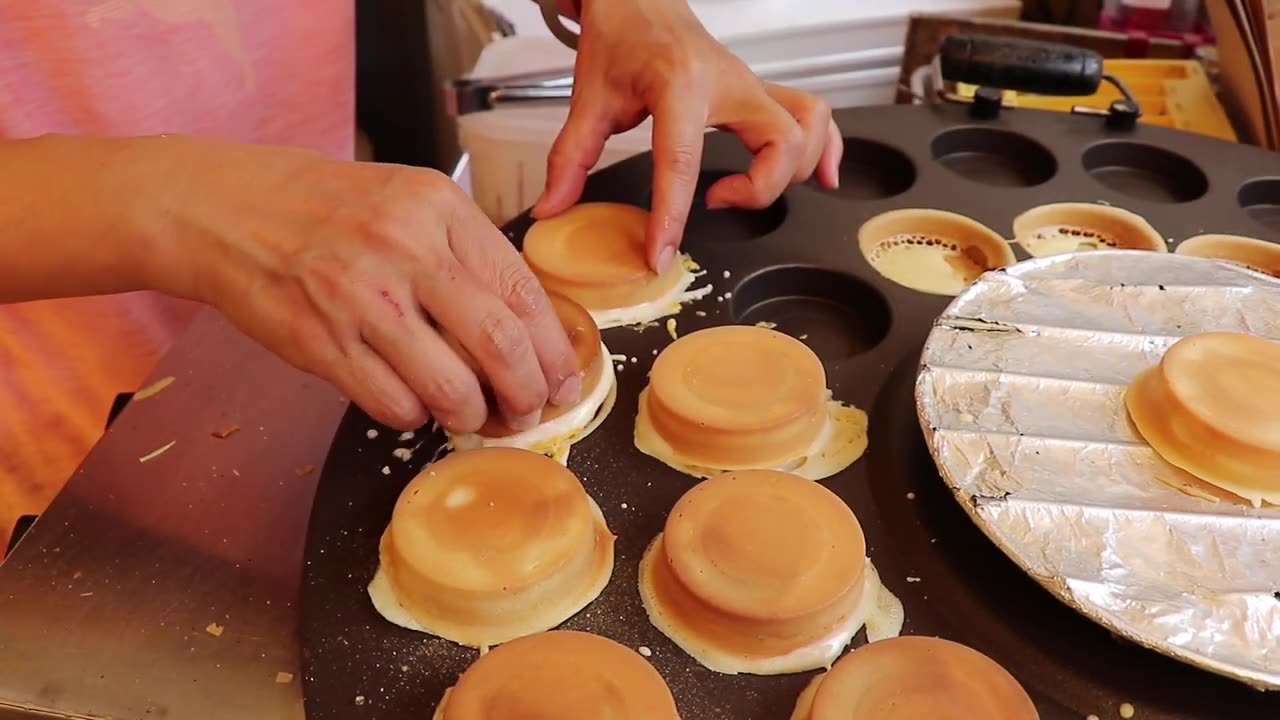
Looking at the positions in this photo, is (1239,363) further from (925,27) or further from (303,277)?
(925,27)

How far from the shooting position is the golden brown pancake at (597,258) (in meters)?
1.40

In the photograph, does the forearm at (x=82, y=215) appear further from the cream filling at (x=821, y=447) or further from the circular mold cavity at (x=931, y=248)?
the circular mold cavity at (x=931, y=248)

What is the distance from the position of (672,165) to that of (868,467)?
0.48 metres

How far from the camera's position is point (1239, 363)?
1.17 metres

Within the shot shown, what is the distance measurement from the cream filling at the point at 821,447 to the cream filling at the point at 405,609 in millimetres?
181

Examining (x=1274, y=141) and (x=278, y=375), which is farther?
(x=1274, y=141)

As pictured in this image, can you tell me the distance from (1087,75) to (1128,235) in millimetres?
368

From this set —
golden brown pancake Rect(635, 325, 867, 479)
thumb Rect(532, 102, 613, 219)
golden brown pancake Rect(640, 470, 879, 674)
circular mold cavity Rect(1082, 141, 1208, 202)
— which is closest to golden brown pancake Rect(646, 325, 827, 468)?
golden brown pancake Rect(635, 325, 867, 479)

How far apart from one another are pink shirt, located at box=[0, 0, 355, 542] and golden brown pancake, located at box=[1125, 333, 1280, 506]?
4.61 ft

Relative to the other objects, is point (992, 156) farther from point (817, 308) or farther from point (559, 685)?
point (559, 685)

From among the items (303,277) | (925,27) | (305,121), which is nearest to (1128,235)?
(925,27)

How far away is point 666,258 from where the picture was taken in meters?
1.40

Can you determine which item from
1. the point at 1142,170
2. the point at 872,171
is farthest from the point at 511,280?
the point at 1142,170

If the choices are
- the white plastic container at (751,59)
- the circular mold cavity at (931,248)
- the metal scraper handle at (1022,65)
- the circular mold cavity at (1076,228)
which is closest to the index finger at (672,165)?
the circular mold cavity at (931,248)
